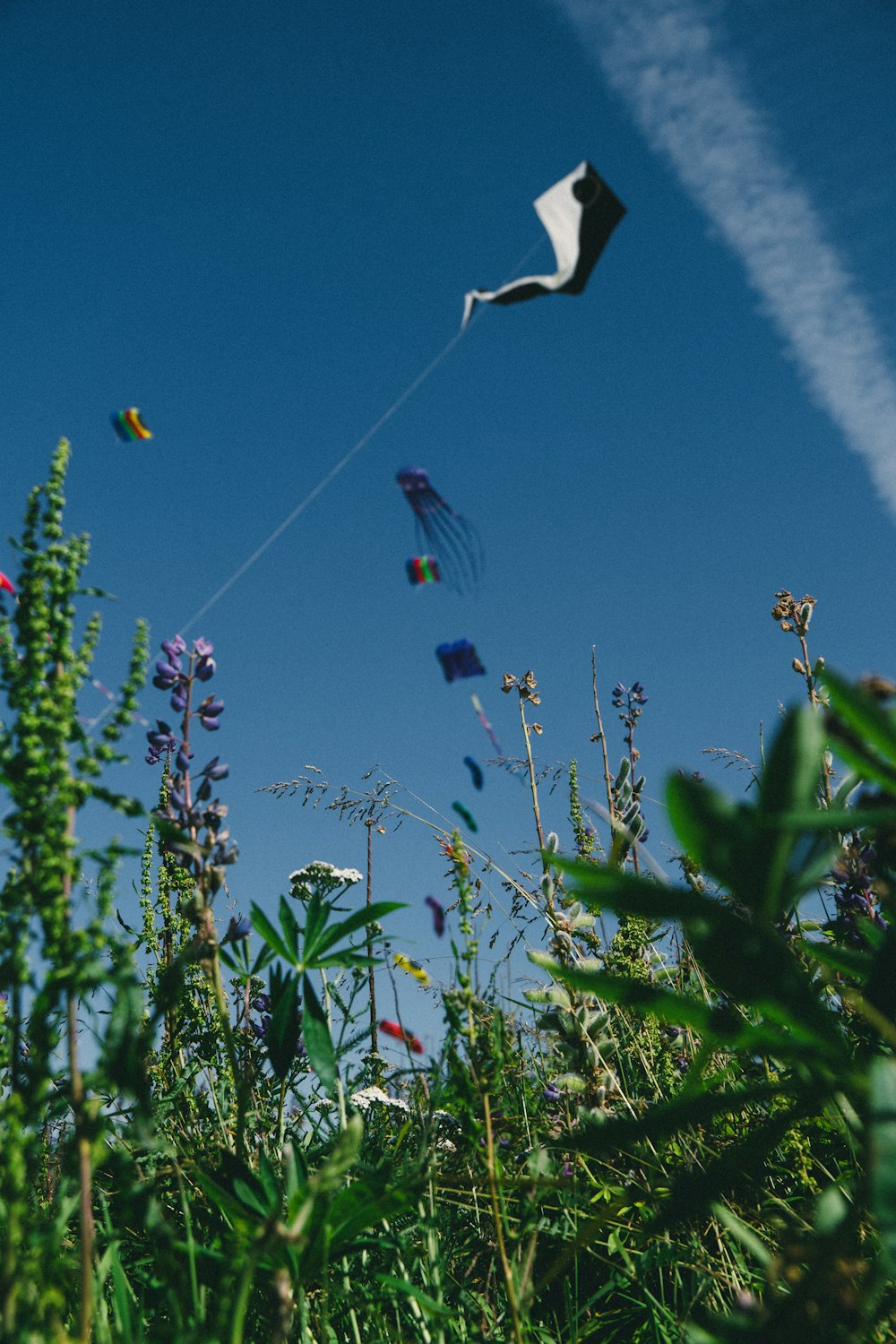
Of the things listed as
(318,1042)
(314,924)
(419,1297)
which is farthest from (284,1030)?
(419,1297)

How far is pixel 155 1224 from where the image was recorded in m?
0.93

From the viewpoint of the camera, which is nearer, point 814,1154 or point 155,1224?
point 155,1224

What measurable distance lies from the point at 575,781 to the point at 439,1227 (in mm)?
1665

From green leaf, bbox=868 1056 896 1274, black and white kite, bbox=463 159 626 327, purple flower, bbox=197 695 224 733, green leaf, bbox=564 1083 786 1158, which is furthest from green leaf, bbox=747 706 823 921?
purple flower, bbox=197 695 224 733

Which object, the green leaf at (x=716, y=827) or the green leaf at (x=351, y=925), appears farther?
the green leaf at (x=351, y=925)

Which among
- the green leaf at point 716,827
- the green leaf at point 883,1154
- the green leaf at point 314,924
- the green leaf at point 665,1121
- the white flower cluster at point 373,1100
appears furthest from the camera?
the white flower cluster at point 373,1100

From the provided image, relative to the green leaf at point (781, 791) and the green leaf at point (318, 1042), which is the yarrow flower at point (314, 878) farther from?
the green leaf at point (781, 791)

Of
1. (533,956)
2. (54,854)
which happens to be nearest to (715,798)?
(54,854)

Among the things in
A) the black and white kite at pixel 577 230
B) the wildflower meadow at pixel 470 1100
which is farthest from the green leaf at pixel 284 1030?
the black and white kite at pixel 577 230

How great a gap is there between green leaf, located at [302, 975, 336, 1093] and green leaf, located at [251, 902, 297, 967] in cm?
13

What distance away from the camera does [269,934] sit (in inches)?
65.5

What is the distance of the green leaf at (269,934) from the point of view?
5.35ft

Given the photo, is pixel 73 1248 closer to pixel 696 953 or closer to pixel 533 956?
pixel 533 956

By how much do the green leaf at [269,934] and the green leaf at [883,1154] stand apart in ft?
3.88
